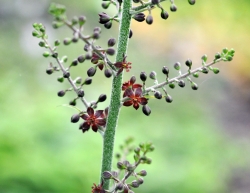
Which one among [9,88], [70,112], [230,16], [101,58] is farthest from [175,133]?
[230,16]

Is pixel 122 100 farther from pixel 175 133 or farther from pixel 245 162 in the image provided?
pixel 245 162

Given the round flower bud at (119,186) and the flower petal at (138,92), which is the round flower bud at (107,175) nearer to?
the round flower bud at (119,186)

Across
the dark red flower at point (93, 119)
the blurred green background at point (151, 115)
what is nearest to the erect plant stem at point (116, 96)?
the dark red flower at point (93, 119)

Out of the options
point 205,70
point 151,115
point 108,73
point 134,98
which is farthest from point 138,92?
point 151,115

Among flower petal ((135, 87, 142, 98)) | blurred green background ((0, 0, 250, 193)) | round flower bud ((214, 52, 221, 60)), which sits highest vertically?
blurred green background ((0, 0, 250, 193))

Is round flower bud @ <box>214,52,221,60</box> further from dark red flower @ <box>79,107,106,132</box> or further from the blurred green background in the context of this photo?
the blurred green background

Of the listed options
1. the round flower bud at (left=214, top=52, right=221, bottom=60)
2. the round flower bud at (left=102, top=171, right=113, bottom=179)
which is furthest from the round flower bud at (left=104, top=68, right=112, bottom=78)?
the round flower bud at (left=214, top=52, right=221, bottom=60)

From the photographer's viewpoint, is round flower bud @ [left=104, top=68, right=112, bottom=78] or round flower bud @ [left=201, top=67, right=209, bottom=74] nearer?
round flower bud @ [left=104, top=68, right=112, bottom=78]

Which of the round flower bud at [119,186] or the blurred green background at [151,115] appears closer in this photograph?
the round flower bud at [119,186]
